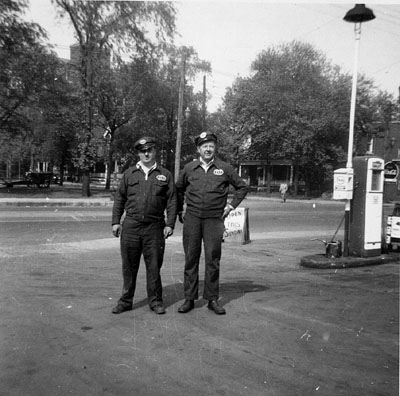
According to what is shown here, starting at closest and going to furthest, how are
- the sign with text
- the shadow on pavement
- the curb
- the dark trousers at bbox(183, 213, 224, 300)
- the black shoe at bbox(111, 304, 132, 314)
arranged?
the black shoe at bbox(111, 304, 132, 314) < the dark trousers at bbox(183, 213, 224, 300) < the shadow on pavement < the curb < the sign with text

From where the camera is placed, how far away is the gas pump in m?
8.51

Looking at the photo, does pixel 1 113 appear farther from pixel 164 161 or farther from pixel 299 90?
pixel 299 90

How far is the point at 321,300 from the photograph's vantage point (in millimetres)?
5609

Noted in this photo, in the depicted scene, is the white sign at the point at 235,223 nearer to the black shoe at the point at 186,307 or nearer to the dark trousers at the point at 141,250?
the black shoe at the point at 186,307

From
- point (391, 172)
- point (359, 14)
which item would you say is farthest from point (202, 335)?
point (391, 172)

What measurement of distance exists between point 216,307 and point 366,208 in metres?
4.84

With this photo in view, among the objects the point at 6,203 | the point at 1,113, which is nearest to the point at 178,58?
the point at 1,113

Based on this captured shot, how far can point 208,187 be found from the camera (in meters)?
4.94

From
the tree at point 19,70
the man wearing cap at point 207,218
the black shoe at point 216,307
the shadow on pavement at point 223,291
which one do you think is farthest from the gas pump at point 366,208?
the tree at point 19,70

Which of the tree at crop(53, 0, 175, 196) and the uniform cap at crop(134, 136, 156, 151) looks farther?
the tree at crop(53, 0, 175, 196)

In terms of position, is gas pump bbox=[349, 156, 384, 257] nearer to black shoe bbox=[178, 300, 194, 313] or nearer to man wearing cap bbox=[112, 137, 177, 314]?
black shoe bbox=[178, 300, 194, 313]

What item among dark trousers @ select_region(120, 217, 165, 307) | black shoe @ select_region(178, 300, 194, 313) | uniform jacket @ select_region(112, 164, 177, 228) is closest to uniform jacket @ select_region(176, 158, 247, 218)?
uniform jacket @ select_region(112, 164, 177, 228)

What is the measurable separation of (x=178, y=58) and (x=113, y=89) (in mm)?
5188

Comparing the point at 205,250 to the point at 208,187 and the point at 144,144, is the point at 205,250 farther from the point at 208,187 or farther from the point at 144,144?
the point at 144,144
